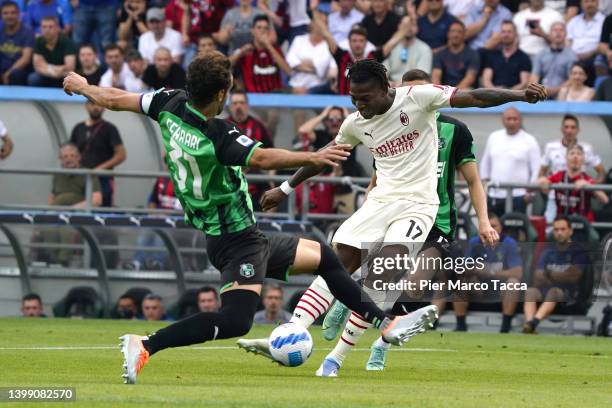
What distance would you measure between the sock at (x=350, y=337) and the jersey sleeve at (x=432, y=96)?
1.68 m

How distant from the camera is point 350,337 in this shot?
11.1 metres

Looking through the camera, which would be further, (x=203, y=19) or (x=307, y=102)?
(x=203, y=19)

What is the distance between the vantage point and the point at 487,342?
52.4ft

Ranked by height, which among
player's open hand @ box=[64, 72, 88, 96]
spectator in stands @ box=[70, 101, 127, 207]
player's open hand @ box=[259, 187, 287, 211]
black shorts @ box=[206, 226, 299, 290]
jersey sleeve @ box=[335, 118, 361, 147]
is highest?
player's open hand @ box=[64, 72, 88, 96]

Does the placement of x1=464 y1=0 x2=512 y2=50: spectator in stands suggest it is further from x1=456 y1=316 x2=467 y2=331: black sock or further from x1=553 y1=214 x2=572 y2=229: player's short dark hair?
x1=456 y1=316 x2=467 y2=331: black sock

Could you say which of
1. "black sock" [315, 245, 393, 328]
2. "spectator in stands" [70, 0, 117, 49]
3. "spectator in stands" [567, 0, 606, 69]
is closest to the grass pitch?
"black sock" [315, 245, 393, 328]

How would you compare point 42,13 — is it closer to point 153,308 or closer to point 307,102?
point 307,102

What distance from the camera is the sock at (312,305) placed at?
1096cm

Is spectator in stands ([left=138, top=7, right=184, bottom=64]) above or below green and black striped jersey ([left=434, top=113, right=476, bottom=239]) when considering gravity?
below

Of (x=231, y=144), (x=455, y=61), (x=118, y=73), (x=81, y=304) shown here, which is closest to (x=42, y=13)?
(x=118, y=73)

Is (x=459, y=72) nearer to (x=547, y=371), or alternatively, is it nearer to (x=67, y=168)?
(x=67, y=168)

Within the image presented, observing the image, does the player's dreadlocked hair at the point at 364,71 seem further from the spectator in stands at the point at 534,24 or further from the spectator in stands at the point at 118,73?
the spectator in stands at the point at 118,73

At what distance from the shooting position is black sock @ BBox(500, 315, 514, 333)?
17.9 meters

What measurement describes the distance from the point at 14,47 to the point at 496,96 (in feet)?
48.8
